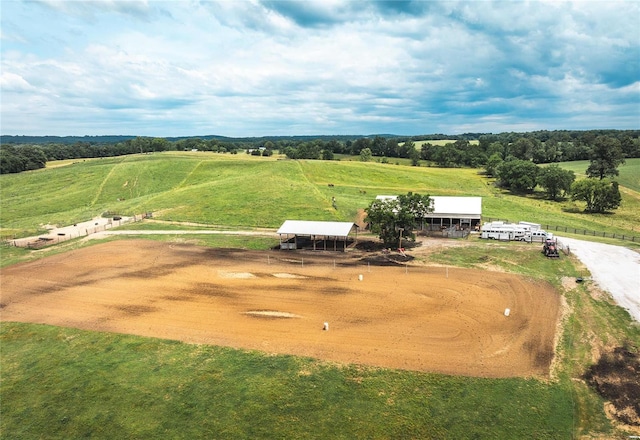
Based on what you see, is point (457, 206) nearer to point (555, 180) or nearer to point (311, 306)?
point (311, 306)

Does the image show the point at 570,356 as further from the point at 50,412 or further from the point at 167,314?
the point at 50,412

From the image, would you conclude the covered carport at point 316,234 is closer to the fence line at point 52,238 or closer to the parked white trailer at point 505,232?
the parked white trailer at point 505,232

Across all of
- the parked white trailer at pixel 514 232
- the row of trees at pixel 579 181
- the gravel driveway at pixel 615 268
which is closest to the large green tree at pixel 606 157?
the row of trees at pixel 579 181

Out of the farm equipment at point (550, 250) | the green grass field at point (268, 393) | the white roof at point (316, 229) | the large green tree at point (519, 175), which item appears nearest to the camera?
the green grass field at point (268, 393)

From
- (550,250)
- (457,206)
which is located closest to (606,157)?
(457,206)

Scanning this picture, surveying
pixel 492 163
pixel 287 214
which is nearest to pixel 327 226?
pixel 287 214

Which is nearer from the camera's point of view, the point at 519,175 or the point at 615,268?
the point at 615,268
